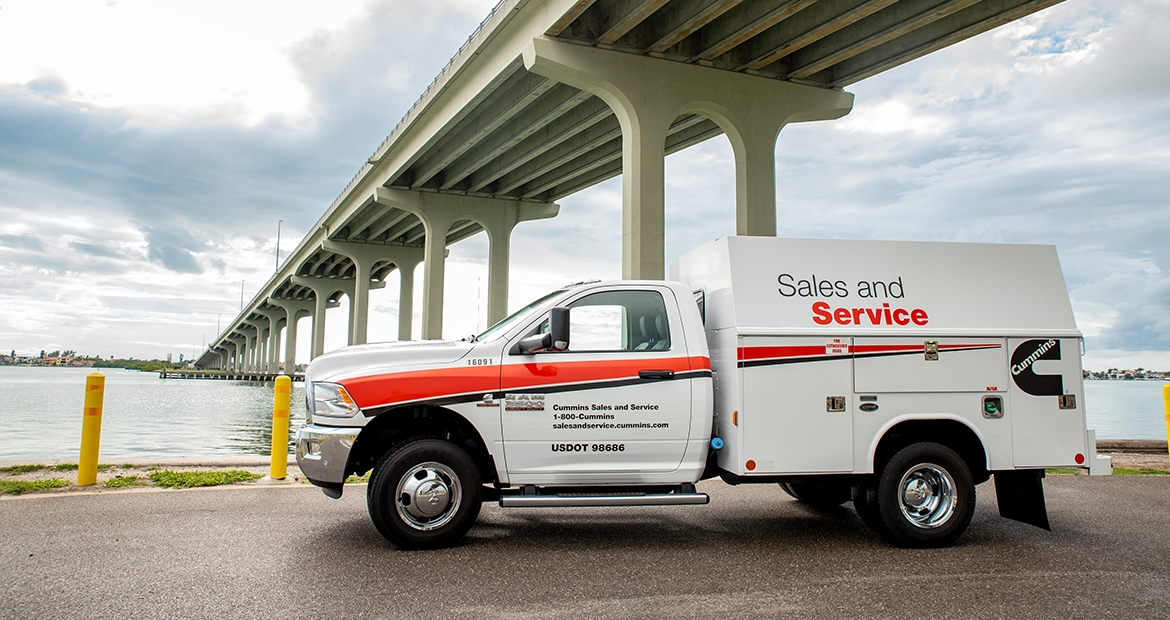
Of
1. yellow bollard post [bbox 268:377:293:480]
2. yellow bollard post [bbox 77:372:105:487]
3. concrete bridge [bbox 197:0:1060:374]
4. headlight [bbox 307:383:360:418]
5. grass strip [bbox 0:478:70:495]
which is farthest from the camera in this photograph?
concrete bridge [bbox 197:0:1060:374]

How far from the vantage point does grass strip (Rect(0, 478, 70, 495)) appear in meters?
8.00

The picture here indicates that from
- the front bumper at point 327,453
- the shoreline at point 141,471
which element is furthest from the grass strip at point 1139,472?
the front bumper at point 327,453

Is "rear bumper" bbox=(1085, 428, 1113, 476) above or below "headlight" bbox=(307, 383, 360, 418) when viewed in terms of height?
below

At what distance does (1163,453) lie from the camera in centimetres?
1325

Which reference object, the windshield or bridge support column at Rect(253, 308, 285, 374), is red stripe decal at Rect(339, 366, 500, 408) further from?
bridge support column at Rect(253, 308, 285, 374)

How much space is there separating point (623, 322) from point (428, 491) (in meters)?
2.16

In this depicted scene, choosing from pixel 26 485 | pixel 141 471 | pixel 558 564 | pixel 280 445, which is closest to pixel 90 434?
pixel 26 485

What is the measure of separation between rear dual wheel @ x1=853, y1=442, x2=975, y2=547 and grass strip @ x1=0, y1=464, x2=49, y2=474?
921cm

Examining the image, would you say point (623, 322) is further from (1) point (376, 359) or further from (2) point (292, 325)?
(2) point (292, 325)

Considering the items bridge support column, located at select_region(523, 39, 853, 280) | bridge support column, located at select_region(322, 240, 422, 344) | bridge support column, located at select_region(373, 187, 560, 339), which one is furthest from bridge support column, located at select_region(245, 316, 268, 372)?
bridge support column, located at select_region(523, 39, 853, 280)

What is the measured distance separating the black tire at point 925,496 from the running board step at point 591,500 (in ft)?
5.15

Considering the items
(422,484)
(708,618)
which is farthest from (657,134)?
(708,618)

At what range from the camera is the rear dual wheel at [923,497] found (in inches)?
251

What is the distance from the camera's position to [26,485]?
26.8 ft
